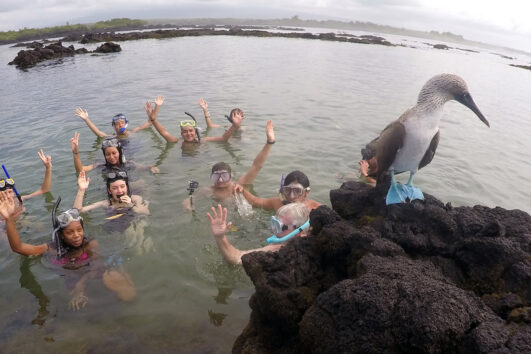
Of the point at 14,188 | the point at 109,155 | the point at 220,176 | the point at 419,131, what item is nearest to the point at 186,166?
the point at 109,155

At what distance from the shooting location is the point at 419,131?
3471mm

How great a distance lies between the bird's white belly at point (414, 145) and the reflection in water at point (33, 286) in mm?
5127

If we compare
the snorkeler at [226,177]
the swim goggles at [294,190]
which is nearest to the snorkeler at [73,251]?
the snorkeler at [226,177]

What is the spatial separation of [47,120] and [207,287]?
11.5 m

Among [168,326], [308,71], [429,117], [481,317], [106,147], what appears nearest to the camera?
[481,317]

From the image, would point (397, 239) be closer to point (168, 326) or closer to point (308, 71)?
point (168, 326)

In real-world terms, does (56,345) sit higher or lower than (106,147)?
lower

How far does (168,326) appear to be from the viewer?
4223mm

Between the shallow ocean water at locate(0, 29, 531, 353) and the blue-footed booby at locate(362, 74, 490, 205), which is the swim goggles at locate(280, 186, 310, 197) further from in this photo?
the blue-footed booby at locate(362, 74, 490, 205)

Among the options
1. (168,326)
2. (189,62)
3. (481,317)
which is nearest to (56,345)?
(168,326)

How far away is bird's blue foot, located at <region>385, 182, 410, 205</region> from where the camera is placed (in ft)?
11.9

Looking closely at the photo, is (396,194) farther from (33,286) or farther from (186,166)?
(186,166)

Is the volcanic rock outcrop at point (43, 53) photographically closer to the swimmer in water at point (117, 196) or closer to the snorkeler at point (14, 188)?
the snorkeler at point (14, 188)

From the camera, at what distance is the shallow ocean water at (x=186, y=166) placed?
170 inches
